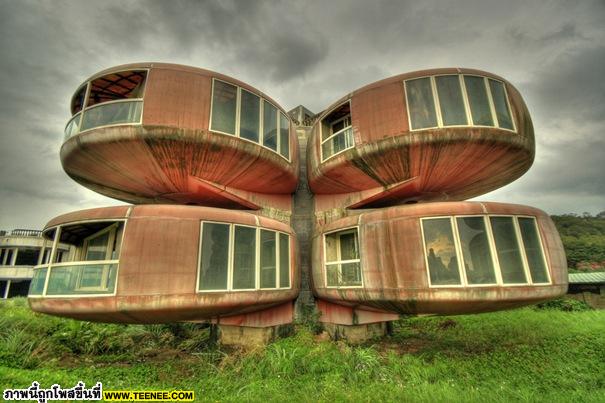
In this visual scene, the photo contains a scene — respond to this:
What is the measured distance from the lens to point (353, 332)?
1145 centimetres

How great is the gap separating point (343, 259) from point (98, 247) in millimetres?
9635

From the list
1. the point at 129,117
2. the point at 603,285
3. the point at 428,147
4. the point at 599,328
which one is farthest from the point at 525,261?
the point at 603,285

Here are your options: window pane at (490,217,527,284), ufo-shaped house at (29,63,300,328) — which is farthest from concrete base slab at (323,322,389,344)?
window pane at (490,217,527,284)

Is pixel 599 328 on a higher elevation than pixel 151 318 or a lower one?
lower

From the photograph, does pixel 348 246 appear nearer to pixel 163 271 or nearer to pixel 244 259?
pixel 244 259

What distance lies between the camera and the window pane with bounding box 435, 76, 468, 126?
9672 mm

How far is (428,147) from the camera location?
32.4ft

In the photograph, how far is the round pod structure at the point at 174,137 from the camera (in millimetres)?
9539

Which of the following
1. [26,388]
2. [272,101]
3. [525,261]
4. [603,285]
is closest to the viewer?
[26,388]

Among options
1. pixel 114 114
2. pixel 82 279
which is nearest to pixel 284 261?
pixel 82 279

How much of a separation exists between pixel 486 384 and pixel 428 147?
23.1ft

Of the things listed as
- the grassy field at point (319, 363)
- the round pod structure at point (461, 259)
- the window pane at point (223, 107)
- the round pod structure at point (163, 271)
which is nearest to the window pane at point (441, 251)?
the round pod structure at point (461, 259)

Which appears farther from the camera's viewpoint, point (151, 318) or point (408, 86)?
point (408, 86)

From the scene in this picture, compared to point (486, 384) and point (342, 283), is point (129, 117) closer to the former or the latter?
point (342, 283)
